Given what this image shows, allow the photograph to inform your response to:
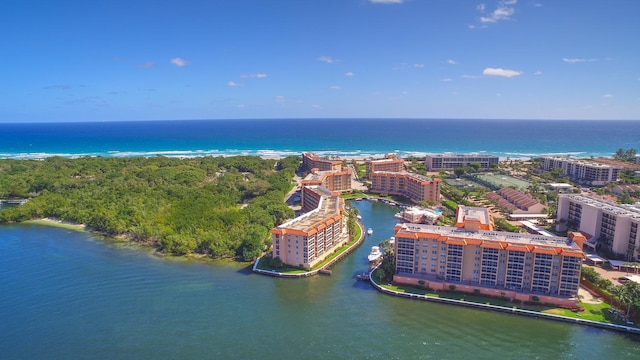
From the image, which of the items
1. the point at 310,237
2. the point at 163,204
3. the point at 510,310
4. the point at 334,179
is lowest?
the point at 510,310

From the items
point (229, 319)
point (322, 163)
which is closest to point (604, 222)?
point (229, 319)

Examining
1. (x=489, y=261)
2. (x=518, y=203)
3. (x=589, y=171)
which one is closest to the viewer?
(x=489, y=261)

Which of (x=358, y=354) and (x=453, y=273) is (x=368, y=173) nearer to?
(x=453, y=273)

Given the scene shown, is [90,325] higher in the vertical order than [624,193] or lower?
lower

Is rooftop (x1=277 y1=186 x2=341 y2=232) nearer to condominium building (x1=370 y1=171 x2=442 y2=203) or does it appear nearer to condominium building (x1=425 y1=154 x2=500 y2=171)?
condominium building (x1=370 y1=171 x2=442 y2=203)

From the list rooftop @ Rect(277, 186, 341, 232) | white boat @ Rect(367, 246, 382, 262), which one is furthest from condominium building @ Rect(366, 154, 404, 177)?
white boat @ Rect(367, 246, 382, 262)

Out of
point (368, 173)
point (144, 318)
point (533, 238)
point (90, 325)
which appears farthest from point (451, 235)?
point (368, 173)

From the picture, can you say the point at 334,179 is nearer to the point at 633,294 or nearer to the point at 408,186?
the point at 408,186
